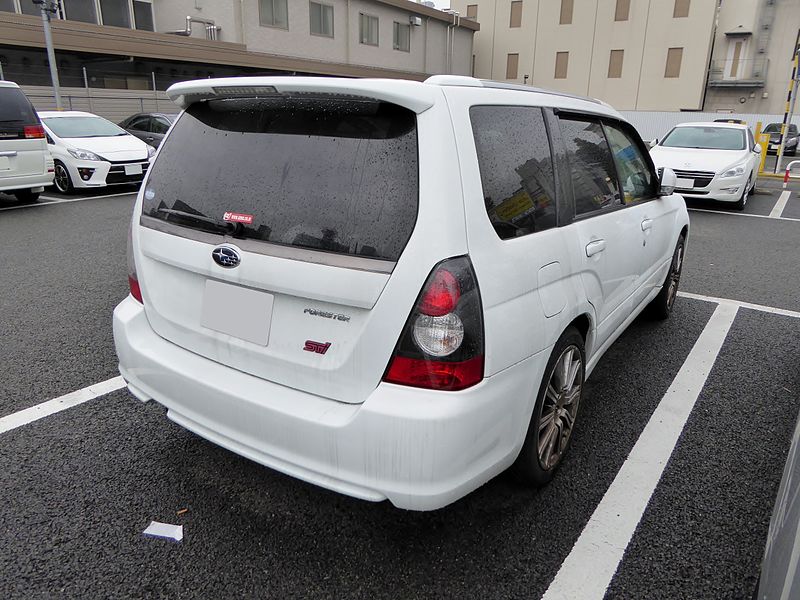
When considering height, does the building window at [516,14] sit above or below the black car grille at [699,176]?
above

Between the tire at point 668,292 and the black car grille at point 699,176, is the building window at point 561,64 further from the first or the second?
the tire at point 668,292

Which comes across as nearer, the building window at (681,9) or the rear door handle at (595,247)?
the rear door handle at (595,247)

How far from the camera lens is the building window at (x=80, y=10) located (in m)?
Answer: 22.7

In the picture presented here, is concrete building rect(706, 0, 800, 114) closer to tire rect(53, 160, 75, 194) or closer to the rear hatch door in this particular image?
tire rect(53, 160, 75, 194)

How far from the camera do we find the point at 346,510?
2.54 m

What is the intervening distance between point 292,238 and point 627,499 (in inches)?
72.1

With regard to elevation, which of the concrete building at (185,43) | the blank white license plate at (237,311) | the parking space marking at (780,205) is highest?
the concrete building at (185,43)

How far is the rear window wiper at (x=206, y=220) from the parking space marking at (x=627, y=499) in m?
1.73

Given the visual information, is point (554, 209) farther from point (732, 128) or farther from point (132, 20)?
point (132, 20)

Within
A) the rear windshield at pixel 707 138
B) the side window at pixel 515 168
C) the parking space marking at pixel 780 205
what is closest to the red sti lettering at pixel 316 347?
the side window at pixel 515 168

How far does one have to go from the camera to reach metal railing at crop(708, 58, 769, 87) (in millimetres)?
38812

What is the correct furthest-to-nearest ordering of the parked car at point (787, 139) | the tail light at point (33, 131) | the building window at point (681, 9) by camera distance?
the building window at point (681, 9) → the parked car at point (787, 139) → the tail light at point (33, 131)

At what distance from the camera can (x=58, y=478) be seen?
8.85ft

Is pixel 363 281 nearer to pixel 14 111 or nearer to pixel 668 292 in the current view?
pixel 668 292
